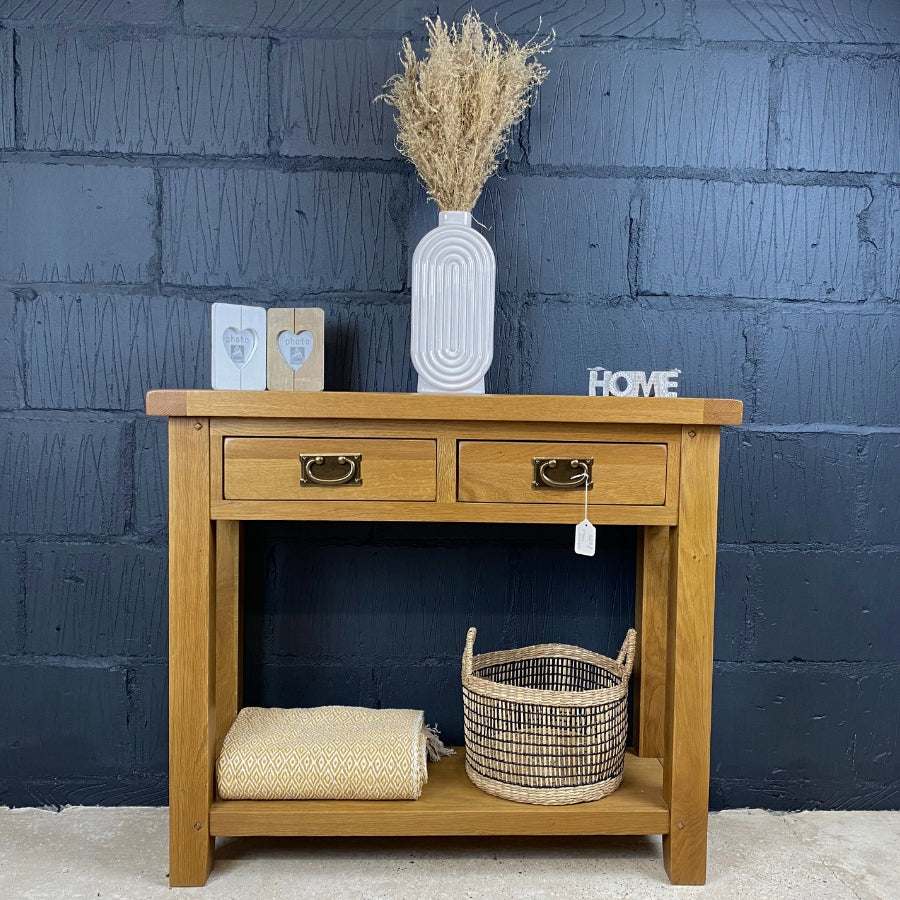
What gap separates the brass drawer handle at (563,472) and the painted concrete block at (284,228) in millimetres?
692

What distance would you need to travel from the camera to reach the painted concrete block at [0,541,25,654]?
2119 mm

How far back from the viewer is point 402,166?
2113 mm

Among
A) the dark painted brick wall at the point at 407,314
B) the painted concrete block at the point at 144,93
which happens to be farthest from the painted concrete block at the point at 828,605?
the painted concrete block at the point at 144,93

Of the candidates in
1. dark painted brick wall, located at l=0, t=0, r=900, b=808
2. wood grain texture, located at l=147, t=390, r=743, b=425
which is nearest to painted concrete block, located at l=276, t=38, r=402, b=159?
dark painted brick wall, located at l=0, t=0, r=900, b=808

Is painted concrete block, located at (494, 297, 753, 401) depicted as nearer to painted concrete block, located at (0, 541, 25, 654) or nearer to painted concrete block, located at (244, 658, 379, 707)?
painted concrete block, located at (244, 658, 379, 707)

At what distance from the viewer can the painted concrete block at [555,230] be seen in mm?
2131

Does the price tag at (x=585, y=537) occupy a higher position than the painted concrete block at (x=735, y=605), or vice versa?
the price tag at (x=585, y=537)

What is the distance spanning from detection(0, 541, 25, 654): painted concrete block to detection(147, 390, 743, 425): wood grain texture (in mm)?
759

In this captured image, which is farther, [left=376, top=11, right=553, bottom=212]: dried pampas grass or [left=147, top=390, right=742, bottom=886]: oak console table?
[left=376, top=11, right=553, bottom=212]: dried pampas grass

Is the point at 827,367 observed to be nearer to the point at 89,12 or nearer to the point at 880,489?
the point at 880,489

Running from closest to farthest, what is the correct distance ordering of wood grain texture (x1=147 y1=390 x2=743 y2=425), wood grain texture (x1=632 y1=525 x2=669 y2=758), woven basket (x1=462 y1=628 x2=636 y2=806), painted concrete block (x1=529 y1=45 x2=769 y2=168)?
wood grain texture (x1=147 y1=390 x2=743 y2=425) → woven basket (x1=462 y1=628 x2=636 y2=806) → wood grain texture (x1=632 y1=525 x2=669 y2=758) → painted concrete block (x1=529 y1=45 x2=769 y2=168)

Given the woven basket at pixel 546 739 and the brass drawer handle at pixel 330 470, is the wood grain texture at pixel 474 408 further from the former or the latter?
the woven basket at pixel 546 739

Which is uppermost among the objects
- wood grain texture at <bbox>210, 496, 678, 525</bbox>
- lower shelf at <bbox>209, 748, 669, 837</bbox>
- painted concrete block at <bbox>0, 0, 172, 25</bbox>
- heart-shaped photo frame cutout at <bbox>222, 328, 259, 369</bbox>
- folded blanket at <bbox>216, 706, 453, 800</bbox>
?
painted concrete block at <bbox>0, 0, 172, 25</bbox>

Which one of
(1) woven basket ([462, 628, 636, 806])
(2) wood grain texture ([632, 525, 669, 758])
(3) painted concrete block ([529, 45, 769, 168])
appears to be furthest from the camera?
(3) painted concrete block ([529, 45, 769, 168])
